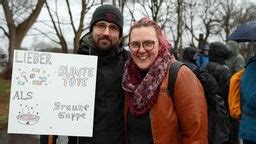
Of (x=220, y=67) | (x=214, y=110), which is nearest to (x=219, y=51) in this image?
(x=220, y=67)

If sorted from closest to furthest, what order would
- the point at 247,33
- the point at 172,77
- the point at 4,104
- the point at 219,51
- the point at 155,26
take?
the point at 172,77, the point at 155,26, the point at 247,33, the point at 219,51, the point at 4,104

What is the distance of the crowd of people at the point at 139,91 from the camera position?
3396 mm

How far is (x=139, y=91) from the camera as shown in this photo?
3.48m

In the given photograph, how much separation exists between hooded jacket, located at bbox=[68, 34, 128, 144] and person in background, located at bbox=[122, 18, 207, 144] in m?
0.18

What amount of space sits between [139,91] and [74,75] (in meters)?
0.64

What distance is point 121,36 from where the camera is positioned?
160 inches

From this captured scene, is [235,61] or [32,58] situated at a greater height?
[235,61]

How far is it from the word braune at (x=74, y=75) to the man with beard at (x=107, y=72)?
0.32 feet

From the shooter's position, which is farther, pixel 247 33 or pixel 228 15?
pixel 228 15

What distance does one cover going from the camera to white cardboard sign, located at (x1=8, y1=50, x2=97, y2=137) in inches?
149

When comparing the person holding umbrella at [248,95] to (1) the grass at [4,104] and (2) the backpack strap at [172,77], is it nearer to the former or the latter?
(2) the backpack strap at [172,77]

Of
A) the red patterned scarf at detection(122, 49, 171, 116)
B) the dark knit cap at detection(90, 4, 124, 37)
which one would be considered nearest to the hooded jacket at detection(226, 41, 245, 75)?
the dark knit cap at detection(90, 4, 124, 37)

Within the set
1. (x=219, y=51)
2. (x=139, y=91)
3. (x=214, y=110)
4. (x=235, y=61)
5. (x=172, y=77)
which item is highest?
(x=219, y=51)

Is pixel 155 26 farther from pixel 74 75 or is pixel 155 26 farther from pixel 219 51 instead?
pixel 219 51
